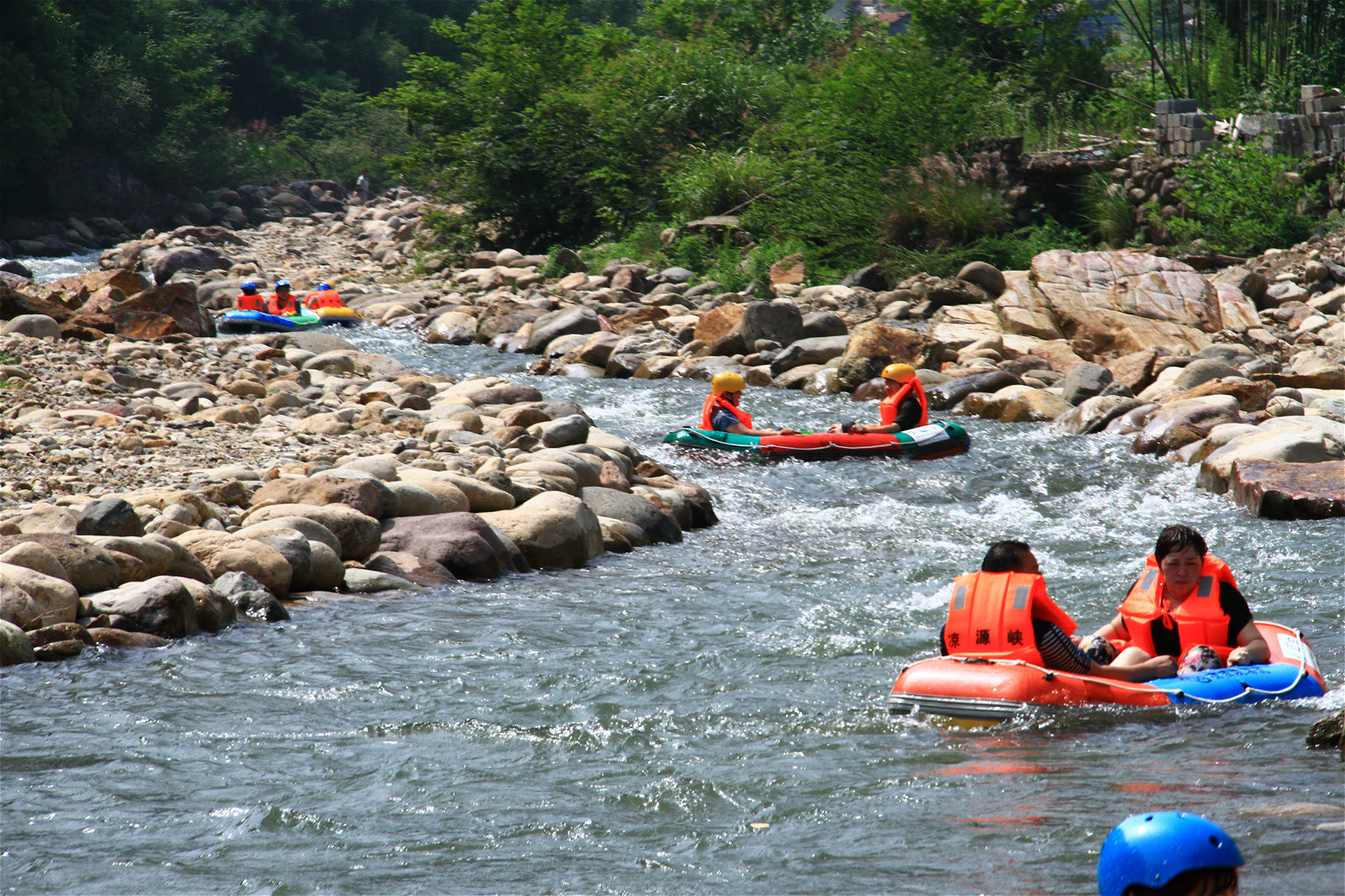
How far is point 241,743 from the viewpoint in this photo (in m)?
4.84

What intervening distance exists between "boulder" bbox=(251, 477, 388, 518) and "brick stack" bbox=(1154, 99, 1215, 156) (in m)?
14.5

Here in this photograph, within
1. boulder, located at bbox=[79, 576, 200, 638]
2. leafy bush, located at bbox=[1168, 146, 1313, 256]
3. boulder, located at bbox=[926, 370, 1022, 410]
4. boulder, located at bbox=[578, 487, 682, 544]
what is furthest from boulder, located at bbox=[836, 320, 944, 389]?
boulder, located at bbox=[79, 576, 200, 638]

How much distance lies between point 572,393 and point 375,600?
747 centimetres

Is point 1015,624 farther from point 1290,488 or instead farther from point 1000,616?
point 1290,488

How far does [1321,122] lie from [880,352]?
26.2 feet

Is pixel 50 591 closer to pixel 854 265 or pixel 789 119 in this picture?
pixel 854 265

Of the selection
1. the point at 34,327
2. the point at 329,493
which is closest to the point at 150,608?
the point at 329,493

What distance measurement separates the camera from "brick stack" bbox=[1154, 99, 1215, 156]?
59.3 ft

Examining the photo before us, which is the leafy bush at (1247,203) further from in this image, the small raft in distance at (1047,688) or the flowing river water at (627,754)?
the small raft in distance at (1047,688)

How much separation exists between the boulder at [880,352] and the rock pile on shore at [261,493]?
3679 mm

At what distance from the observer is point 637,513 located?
29.3 feet

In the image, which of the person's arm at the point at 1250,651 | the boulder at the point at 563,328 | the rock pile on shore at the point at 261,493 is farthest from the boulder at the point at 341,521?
the boulder at the point at 563,328

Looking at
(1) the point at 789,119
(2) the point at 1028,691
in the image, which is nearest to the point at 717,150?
(1) the point at 789,119

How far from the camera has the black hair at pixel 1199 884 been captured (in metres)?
2.10
